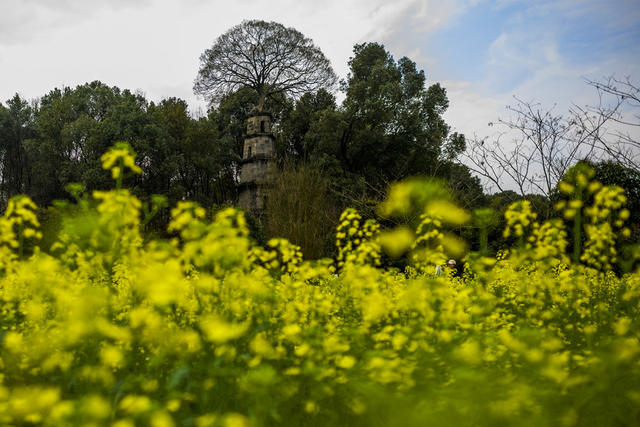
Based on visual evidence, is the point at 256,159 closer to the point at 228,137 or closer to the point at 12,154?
the point at 228,137

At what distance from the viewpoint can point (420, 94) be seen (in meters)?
22.0

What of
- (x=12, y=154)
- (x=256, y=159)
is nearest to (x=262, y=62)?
(x=256, y=159)

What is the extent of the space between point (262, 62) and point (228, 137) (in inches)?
231

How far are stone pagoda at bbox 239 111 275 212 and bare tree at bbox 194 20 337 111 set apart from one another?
914 millimetres

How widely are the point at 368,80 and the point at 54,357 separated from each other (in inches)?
803

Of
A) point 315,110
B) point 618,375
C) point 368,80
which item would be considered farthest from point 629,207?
point 315,110

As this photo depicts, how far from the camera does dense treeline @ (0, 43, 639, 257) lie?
20641 millimetres

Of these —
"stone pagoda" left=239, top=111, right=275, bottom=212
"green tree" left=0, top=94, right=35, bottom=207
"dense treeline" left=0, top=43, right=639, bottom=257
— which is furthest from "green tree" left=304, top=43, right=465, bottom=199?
"green tree" left=0, top=94, right=35, bottom=207

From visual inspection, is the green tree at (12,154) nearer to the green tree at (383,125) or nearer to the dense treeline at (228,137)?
the dense treeline at (228,137)

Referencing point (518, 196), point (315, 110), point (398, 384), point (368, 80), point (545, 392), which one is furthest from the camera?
point (315, 110)

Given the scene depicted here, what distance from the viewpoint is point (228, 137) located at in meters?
26.6

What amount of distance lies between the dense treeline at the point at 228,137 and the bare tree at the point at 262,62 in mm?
1467

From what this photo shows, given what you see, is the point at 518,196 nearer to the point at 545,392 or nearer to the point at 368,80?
the point at 545,392

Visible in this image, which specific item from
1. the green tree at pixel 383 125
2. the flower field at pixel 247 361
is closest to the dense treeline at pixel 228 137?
the green tree at pixel 383 125
